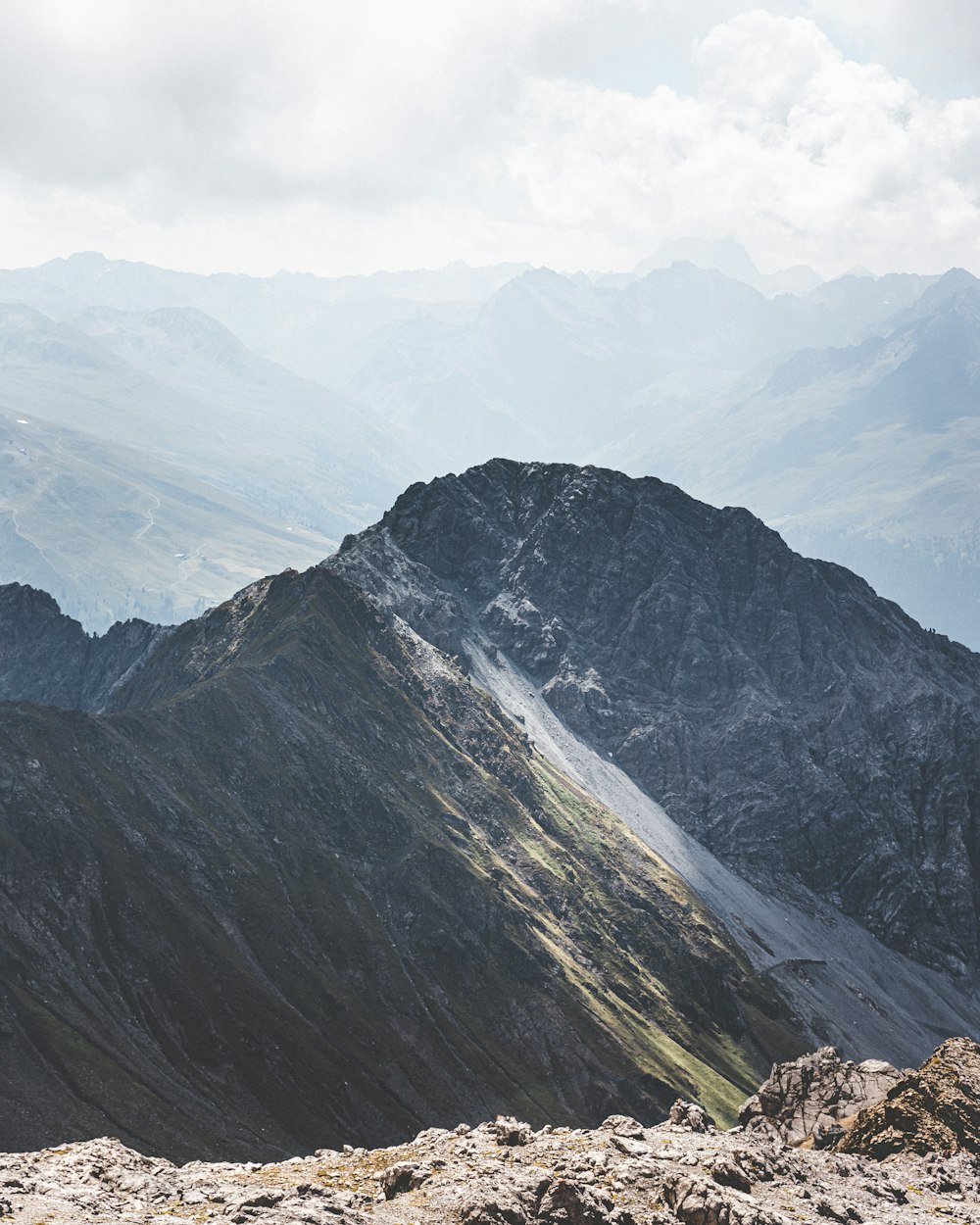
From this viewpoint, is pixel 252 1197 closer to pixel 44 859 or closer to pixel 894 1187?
pixel 894 1187

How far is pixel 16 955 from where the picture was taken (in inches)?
6865

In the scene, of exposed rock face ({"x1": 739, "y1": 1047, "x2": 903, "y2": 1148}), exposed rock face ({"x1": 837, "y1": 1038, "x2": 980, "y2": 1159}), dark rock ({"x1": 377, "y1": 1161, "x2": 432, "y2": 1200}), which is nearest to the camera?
dark rock ({"x1": 377, "y1": 1161, "x2": 432, "y2": 1200})

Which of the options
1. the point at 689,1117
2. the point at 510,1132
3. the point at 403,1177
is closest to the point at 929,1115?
the point at 689,1117

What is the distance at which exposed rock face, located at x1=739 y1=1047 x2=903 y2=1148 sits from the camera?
85062mm

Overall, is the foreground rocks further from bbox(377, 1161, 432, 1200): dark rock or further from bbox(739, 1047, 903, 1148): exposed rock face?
bbox(739, 1047, 903, 1148): exposed rock face

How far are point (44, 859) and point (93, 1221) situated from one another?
155 m

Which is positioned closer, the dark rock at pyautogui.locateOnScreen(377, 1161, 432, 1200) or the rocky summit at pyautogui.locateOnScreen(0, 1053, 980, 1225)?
the rocky summit at pyautogui.locateOnScreen(0, 1053, 980, 1225)

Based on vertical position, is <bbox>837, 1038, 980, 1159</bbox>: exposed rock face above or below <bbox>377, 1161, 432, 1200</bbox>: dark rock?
above

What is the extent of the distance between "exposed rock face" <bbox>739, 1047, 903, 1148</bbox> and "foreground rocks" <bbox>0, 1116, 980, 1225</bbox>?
12.7 m

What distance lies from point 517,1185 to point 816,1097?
136 ft

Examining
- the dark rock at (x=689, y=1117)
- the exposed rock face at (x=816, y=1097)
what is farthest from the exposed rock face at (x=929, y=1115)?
the dark rock at (x=689, y=1117)

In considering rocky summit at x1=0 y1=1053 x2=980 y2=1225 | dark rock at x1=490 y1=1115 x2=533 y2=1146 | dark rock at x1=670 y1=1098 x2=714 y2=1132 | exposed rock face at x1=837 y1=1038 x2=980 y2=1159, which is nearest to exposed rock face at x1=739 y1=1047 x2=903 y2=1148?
dark rock at x1=670 y1=1098 x2=714 y2=1132

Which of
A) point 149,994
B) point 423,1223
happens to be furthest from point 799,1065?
point 149,994

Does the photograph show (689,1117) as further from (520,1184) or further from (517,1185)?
(517,1185)
